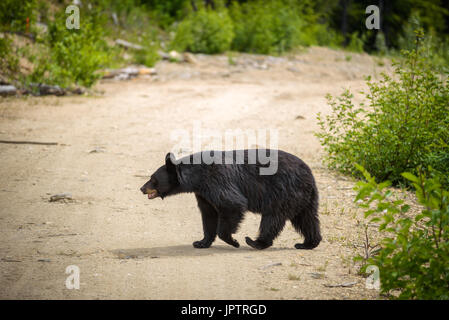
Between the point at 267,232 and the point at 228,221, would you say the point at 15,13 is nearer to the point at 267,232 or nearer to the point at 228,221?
the point at 228,221

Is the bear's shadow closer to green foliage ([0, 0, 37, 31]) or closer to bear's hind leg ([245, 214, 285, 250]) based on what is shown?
bear's hind leg ([245, 214, 285, 250])

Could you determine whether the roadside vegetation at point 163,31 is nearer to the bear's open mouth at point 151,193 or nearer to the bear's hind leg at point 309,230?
the bear's hind leg at point 309,230

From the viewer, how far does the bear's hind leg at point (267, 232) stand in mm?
5730

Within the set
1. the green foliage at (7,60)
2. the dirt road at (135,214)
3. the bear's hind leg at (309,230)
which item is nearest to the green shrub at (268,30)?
the dirt road at (135,214)

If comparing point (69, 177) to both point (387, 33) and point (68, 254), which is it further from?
point (387, 33)

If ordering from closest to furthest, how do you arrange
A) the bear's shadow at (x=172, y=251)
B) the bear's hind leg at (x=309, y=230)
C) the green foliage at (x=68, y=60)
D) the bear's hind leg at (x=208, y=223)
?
the bear's shadow at (x=172, y=251)
the bear's hind leg at (x=309, y=230)
the bear's hind leg at (x=208, y=223)
the green foliage at (x=68, y=60)

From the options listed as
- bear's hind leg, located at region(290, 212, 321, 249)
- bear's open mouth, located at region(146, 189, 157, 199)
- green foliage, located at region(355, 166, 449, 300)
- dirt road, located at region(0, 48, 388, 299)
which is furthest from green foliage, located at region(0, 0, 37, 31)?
green foliage, located at region(355, 166, 449, 300)

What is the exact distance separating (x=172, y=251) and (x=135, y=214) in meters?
1.48

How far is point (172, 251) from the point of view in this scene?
564 cm

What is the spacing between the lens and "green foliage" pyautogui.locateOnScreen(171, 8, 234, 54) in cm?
2369

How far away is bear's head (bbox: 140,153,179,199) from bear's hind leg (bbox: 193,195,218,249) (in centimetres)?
32

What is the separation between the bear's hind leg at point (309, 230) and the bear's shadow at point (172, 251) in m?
0.16

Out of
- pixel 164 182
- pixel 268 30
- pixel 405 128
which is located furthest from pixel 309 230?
pixel 268 30

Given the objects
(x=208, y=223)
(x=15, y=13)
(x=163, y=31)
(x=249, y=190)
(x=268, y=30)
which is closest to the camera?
(x=249, y=190)
